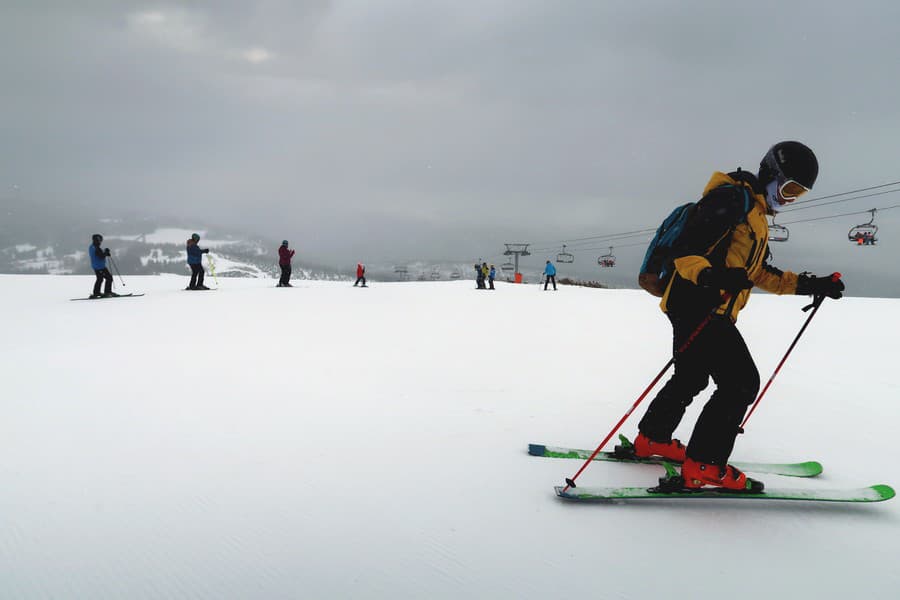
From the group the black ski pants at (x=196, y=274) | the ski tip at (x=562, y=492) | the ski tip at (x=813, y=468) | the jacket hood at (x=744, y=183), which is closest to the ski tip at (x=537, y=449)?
the ski tip at (x=562, y=492)

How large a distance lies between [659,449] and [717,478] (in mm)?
589

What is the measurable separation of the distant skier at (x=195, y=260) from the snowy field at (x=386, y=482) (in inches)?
324

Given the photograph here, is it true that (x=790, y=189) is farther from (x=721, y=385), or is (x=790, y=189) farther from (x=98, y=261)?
(x=98, y=261)

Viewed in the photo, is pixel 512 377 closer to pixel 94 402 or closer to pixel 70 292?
pixel 94 402

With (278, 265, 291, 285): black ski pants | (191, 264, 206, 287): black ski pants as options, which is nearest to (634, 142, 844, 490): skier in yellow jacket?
(191, 264, 206, 287): black ski pants

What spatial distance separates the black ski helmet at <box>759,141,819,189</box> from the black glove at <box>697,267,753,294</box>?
27.9 inches

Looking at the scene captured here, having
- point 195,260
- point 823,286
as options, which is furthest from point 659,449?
point 195,260

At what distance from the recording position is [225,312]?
33.0ft

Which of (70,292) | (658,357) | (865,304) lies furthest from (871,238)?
(70,292)

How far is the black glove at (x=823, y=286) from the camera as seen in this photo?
2.69m

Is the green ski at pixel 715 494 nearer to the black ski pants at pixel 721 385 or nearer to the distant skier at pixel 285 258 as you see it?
the black ski pants at pixel 721 385

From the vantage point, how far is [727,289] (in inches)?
89.9

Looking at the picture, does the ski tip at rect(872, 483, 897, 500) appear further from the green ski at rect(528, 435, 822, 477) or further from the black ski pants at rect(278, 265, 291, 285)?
the black ski pants at rect(278, 265, 291, 285)

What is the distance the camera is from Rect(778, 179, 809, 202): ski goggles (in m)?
2.48
